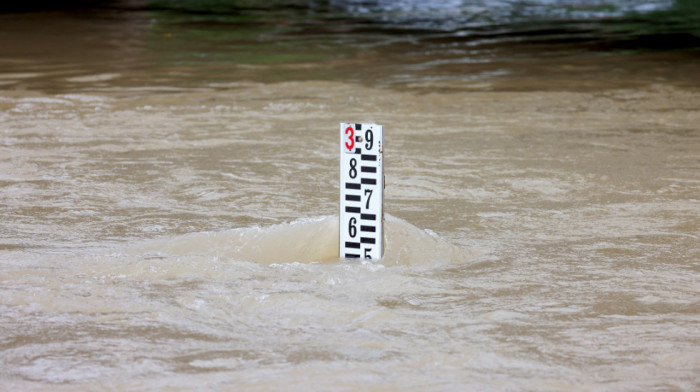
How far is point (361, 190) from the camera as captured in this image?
406 centimetres

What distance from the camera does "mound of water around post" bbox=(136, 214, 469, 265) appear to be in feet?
13.9

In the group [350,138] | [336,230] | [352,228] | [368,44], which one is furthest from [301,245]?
[368,44]

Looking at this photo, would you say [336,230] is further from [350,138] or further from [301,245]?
[350,138]

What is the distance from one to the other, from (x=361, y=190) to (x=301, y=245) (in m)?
0.50

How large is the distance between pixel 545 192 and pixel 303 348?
294 centimetres

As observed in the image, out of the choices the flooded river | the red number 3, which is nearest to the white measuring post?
the red number 3

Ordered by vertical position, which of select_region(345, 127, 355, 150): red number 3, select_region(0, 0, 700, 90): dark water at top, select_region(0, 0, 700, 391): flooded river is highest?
select_region(0, 0, 700, 90): dark water at top

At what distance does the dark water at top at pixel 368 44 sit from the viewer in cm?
1100

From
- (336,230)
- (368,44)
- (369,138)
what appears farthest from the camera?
(368,44)

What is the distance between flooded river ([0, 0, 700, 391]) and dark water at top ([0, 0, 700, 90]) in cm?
17

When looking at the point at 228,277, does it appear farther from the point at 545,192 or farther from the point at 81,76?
the point at 81,76

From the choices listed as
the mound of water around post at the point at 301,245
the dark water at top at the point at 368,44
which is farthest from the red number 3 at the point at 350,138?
the dark water at top at the point at 368,44

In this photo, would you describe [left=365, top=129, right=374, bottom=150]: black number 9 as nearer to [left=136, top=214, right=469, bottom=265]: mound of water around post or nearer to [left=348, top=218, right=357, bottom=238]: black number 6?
[left=348, top=218, right=357, bottom=238]: black number 6

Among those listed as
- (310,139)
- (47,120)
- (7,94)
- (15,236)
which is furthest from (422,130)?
(7,94)
